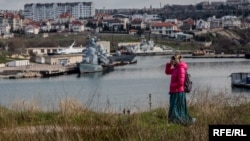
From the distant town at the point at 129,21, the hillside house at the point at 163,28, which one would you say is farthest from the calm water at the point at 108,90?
the hillside house at the point at 163,28

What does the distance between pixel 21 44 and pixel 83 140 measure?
2307 inches

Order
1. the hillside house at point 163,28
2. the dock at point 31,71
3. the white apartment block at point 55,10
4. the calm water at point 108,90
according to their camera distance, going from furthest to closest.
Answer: the white apartment block at point 55,10 → the hillside house at point 163,28 → the dock at point 31,71 → the calm water at point 108,90

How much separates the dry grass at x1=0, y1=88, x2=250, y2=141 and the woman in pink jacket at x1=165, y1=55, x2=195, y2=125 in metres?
0.11

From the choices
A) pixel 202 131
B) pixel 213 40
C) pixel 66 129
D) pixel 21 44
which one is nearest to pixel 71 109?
pixel 66 129

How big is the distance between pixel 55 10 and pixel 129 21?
26483mm

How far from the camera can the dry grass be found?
4391 millimetres

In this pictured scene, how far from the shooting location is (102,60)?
45094 millimetres

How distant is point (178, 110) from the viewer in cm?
543

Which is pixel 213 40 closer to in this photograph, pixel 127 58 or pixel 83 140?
pixel 127 58

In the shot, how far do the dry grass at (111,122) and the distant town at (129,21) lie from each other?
68.1 m

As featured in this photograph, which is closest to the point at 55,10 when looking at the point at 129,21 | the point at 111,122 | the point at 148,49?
the point at 129,21

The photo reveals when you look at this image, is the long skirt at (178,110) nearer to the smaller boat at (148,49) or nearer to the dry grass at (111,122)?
the dry grass at (111,122)

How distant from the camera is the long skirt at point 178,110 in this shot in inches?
212

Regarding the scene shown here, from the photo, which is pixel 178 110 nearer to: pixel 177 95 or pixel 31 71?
pixel 177 95
